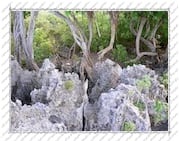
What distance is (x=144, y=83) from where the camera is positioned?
2797 millimetres

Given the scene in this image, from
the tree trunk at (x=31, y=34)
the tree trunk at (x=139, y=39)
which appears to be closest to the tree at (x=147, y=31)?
the tree trunk at (x=139, y=39)

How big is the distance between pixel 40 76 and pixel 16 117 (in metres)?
0.15

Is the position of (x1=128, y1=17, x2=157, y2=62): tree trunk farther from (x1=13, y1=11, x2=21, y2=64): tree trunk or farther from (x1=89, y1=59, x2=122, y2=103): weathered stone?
(x1=13, y1=11, x2=21, y2=64): tree trunk

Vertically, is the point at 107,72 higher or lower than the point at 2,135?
higher

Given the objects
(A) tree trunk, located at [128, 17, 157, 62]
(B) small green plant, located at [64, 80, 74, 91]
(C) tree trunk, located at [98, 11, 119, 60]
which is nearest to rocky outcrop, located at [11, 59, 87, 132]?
(B) small green plant, located at [64, 80, 74, 91]

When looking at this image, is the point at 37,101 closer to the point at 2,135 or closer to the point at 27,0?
the point at 2,135

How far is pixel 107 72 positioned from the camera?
2.81 m

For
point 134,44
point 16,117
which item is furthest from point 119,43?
point 16,117

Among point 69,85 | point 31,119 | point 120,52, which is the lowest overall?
point 31,119

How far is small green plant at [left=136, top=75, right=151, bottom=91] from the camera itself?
2791mm

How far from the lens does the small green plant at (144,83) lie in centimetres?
279

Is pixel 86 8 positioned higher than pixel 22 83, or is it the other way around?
pixel 86 8

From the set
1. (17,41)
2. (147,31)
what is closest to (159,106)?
(147,31)

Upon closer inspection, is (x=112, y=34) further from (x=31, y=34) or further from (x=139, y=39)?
(x=31, y=34)
